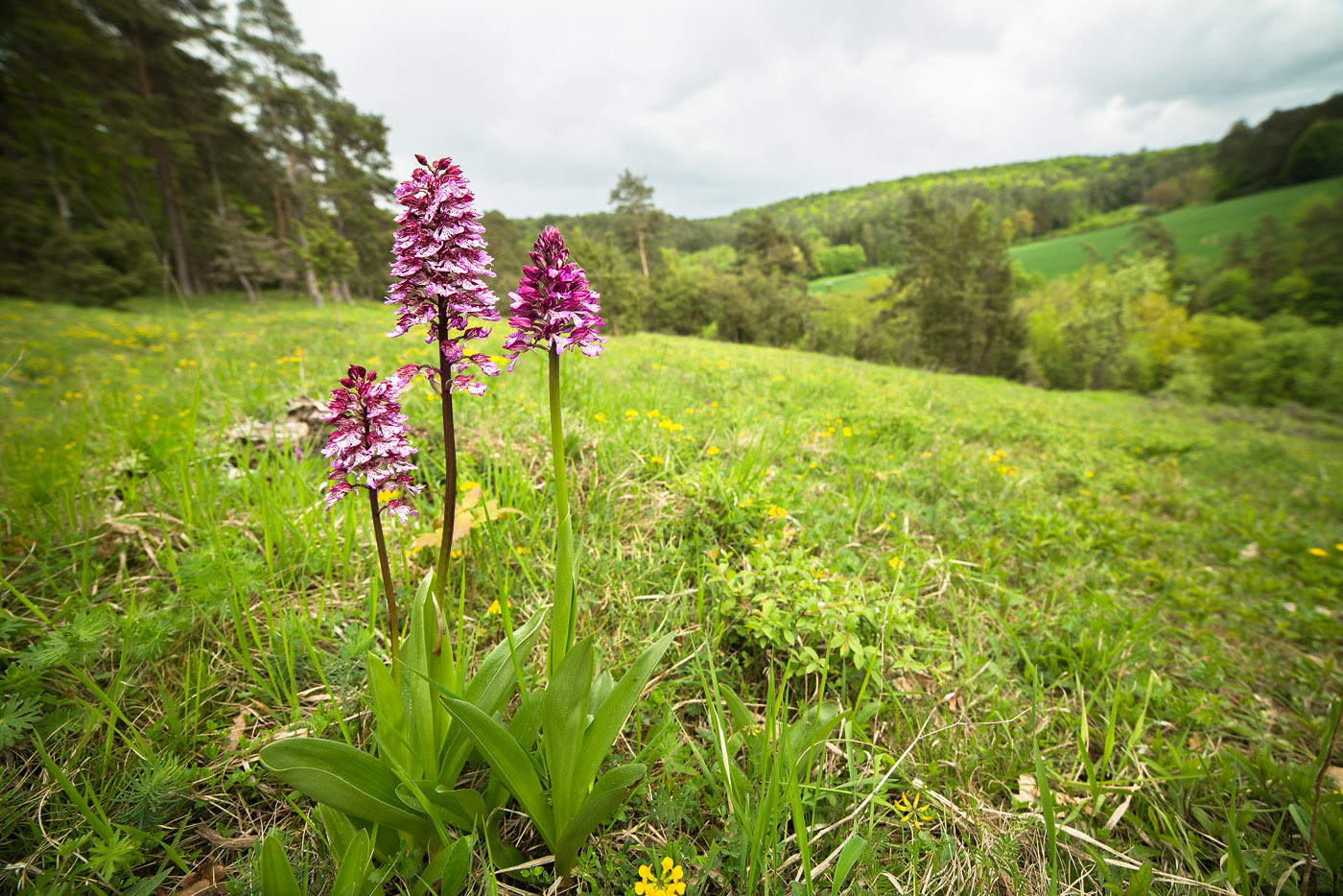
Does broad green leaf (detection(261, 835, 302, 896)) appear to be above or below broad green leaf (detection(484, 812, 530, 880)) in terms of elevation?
above

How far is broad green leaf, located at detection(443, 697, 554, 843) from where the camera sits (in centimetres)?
105

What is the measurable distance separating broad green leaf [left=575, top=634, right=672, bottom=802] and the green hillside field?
57041mm

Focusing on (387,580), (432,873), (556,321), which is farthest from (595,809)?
(556,321)

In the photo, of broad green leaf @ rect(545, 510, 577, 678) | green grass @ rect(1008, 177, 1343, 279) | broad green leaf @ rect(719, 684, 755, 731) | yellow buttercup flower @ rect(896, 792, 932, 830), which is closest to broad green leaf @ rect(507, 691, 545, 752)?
broad green leaf @ rect(545, 510, 577, 678)

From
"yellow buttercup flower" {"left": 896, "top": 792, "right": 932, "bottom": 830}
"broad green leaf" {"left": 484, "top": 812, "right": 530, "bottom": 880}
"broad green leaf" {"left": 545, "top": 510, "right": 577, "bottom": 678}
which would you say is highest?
"broad green leaf" {"left": 545, "top": 510, "right": 577, "bottom": 678}

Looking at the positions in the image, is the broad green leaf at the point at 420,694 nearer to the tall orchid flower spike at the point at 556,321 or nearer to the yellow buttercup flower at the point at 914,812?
the tall orchid flower spike at the point at 556,321

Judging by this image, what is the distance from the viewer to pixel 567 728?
1169mm

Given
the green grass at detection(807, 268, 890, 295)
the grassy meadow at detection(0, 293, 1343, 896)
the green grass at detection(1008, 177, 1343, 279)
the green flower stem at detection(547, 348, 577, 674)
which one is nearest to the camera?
the green flower stem at detection(547, 348, 577, 674)

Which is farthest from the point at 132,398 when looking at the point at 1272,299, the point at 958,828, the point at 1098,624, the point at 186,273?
the point at 1272,299

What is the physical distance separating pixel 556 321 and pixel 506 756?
1.11 m

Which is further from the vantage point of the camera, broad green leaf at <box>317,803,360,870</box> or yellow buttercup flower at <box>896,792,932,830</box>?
yellow buttercup flower at <box>896,792,932,830</box>

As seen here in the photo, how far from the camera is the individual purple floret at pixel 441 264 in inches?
45.6

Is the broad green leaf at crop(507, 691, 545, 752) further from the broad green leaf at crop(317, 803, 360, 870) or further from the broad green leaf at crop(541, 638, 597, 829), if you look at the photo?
the broad green leaf at crop(317, 803, 360, 870)

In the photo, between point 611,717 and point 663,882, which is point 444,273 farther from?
point 663,882
